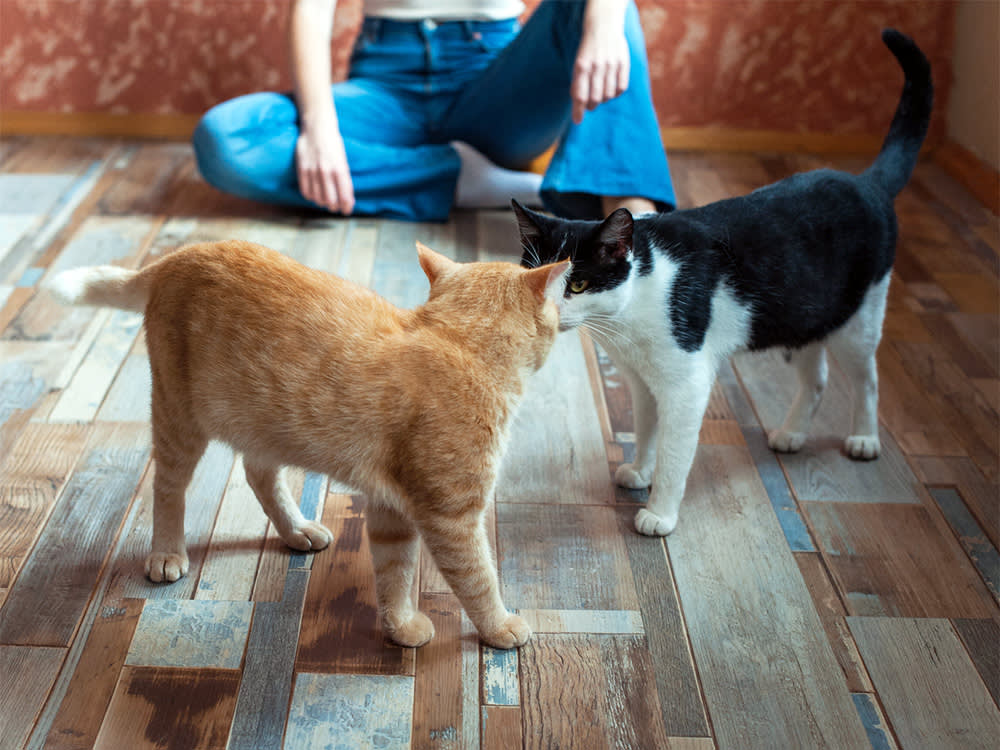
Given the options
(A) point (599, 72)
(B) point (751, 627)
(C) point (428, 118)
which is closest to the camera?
(B) point (751, 627)

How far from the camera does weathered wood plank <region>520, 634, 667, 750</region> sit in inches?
43.1

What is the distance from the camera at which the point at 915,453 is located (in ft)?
5.48

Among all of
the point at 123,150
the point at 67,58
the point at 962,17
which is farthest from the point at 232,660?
the point at 962,17

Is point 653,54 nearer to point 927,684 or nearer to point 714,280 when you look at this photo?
point 714,280

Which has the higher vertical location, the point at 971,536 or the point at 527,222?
the point at 527,222

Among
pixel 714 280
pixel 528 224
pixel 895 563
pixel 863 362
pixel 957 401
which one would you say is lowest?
pixel 957 401

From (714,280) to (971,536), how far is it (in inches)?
23.8

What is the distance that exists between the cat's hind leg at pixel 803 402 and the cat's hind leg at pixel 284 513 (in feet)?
2.77

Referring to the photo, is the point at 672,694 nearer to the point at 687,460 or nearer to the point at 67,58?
the point at 687,460

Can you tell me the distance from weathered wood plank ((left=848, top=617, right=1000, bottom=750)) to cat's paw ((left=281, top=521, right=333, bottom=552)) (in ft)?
2.57

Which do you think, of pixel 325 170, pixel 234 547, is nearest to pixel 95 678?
pixel 234 547

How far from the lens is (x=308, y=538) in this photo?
138cm

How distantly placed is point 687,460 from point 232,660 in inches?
28.4

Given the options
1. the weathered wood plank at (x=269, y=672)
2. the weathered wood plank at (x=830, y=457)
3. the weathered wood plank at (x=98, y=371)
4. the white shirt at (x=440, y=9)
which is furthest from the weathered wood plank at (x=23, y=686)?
the white shirt at (x=440, y=9)
